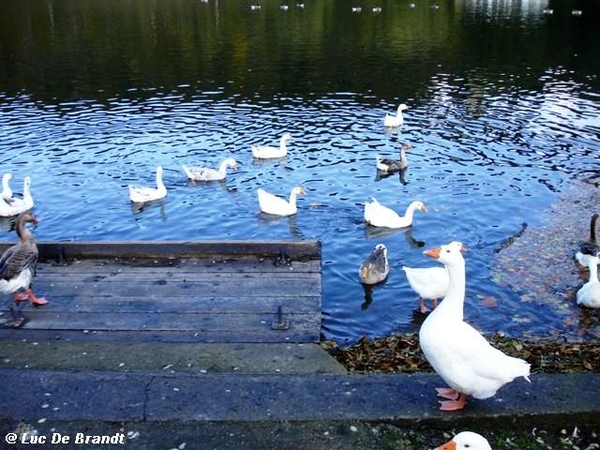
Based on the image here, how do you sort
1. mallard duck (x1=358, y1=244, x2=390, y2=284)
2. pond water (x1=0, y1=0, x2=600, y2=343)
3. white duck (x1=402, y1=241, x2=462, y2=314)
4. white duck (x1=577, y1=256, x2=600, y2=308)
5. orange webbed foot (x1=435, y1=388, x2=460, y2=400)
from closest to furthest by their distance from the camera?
orange webbed foot (x1=435, y1=388, x2=460, y2=400), white duck (x1=402, y1=241, x2=462, y2=314), white duck (x1=577, y1=256, x2=600, y2=308), mallard duck (x1=358, y1=244, x2=390, y2=284), pond water (x1=0, y1=0, x2=600, y2=343)

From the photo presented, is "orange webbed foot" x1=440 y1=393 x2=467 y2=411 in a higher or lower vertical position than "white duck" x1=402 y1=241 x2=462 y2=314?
higher

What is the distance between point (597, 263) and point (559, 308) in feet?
6.15

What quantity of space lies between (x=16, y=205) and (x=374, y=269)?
38.0 ft

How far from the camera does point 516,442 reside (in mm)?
6539

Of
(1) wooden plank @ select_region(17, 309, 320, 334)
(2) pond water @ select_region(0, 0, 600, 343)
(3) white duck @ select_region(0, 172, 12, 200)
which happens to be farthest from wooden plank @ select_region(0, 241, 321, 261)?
(3) white duck @ select_region(0, 172, 12, 200)

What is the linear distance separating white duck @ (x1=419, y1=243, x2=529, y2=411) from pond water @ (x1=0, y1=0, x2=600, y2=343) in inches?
205

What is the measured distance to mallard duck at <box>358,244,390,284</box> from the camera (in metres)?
14.3

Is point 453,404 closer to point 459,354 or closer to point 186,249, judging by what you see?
point 459,354

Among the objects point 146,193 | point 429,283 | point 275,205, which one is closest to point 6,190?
point 146,193

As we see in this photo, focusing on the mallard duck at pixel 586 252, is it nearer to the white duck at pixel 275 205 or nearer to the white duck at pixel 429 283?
the white duck at pixel 429 283

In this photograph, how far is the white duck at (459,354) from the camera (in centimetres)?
646

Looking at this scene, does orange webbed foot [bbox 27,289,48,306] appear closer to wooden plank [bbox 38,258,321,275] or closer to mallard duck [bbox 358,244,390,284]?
wooden plank [bbox 38,258,321,275]

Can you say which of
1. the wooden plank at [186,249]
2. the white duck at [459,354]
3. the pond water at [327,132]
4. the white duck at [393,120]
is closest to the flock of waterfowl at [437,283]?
the white duck at [459,354]

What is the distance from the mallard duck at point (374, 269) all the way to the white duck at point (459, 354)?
289 inches
